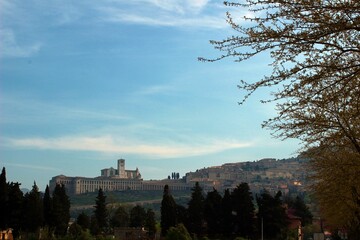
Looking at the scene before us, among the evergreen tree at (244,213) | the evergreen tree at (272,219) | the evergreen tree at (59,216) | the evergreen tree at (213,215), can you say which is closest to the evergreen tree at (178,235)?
the evergreen tree at (272,219)

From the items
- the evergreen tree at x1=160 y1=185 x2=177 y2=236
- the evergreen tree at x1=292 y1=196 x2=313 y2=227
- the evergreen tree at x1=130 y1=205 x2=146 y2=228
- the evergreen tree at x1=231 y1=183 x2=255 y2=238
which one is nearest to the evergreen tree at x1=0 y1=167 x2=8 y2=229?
the evergreen tree at x1=160 y1=185 x2=177 y2=236

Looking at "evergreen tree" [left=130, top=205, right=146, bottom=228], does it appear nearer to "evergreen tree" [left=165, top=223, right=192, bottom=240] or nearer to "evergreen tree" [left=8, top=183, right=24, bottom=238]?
"evergreen tree" [left=8, top=183, right=24, bottom=238]

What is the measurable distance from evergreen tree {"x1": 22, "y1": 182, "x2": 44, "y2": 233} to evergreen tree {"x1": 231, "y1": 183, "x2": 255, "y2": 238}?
19.7 m

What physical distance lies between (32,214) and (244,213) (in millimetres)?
21011

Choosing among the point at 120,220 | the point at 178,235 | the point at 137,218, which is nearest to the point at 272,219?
the point at 178,235

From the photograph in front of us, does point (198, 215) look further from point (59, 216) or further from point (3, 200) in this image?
point (3, 200)

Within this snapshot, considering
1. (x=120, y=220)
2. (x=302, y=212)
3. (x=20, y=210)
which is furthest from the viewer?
(x=302, y=212)

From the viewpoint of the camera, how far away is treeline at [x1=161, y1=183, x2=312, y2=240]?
50.1 m

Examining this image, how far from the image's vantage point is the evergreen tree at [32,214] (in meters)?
48.5

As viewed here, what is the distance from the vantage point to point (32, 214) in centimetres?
4866

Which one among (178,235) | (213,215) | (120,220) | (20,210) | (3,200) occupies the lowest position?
(178,235)

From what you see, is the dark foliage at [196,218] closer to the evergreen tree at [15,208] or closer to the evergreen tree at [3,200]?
the evergreen tree at [15,208]

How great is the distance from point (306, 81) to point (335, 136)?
3.43 metres

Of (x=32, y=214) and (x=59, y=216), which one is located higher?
(x=32, y=214)
